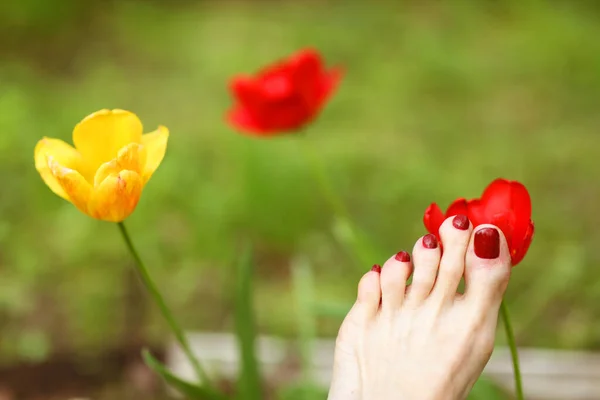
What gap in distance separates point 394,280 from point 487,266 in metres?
0.07

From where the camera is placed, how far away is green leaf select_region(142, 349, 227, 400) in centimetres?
58

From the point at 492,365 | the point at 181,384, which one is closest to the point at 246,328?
the point at 181,384

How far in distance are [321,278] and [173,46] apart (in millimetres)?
1108

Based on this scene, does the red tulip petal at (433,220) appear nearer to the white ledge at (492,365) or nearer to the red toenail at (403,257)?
the red toenail at (403,257)

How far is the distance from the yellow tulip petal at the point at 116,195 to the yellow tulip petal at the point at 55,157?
1.1 inches

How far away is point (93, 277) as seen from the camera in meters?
1.25

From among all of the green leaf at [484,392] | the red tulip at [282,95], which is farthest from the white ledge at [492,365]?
the red tulip at [282,95]

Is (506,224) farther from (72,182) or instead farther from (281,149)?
(281,149)

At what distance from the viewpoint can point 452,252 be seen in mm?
504

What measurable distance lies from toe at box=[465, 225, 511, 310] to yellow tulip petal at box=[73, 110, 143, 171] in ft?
0.87

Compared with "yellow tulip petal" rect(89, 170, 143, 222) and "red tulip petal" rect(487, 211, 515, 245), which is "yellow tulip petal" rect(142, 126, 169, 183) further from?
"red tulip petal" rect(487, 211, 515, 245)

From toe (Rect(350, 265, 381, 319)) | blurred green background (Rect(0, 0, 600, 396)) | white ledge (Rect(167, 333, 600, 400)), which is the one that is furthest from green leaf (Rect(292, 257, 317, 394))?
toe (Rect(350, 265, 381, 319))

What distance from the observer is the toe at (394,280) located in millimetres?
518

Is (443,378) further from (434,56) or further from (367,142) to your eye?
(434,56)
